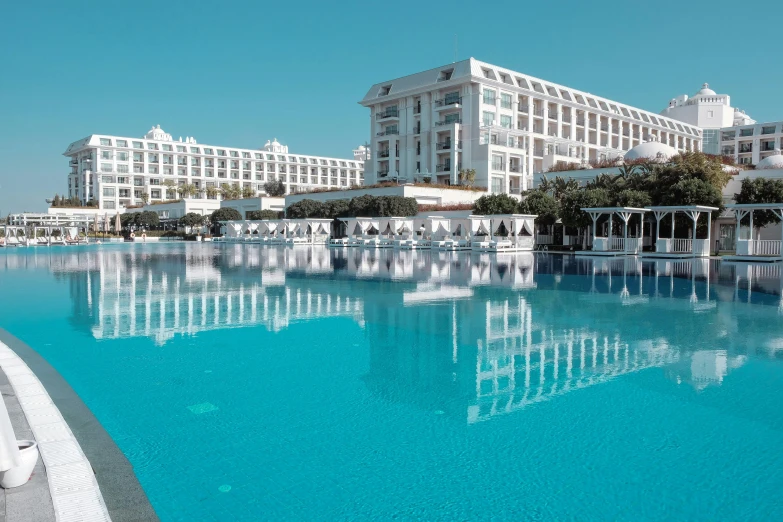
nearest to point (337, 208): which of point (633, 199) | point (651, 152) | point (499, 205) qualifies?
point (499, 205)

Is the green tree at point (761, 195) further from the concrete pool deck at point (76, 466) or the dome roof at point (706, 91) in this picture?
the dome roof at point (706, 91)

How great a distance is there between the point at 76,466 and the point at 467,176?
44.6m

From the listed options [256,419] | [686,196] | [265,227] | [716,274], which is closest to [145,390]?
[256,419]

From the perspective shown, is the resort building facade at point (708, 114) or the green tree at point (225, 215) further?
the resort building facade at point (708, 114)

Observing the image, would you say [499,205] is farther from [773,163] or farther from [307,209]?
[307,209]

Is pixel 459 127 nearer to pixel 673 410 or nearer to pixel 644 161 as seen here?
pixel 644 161

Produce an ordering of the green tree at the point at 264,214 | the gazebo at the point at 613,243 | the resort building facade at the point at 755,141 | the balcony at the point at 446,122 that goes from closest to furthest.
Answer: the gazebo at the point at 613,243, the balcony at the point at 446,122, the green tree at the point at 264,214, the resort building facade at the point at 755,141

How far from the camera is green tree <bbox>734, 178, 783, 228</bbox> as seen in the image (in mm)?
26938

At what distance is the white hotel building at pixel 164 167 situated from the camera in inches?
3226

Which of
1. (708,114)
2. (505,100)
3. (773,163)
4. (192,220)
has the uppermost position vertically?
(708,114)

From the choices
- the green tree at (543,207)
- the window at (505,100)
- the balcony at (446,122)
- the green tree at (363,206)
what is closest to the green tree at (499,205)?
the green tree at (543,207)

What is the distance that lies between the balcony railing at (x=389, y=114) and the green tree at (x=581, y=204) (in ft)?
92.3

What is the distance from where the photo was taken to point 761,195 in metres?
28.1

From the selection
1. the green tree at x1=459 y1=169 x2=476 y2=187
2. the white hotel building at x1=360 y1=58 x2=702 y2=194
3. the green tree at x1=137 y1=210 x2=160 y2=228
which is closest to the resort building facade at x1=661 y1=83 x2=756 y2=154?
the white hotel building at x1=360 y1=58 x2=702 y2=194
